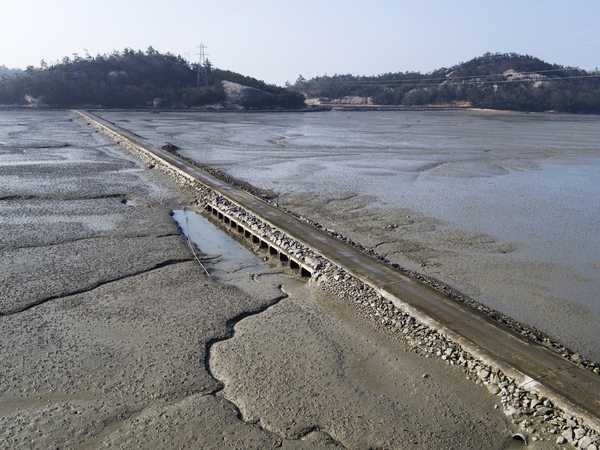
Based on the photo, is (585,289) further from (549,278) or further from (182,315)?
(182,315)

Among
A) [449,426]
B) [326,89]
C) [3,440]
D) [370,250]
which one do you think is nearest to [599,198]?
[370,250]

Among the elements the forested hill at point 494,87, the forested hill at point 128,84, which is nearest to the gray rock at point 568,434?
the forested hill at point 128,84

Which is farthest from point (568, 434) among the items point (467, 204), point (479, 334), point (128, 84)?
point (128, 84)

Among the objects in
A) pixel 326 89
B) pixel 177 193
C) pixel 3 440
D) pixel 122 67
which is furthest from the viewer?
pixel 326 89

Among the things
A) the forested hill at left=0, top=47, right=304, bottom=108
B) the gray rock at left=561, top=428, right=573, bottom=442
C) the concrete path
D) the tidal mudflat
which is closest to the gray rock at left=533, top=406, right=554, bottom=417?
the concrete path

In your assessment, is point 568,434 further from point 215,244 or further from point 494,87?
point 494,87

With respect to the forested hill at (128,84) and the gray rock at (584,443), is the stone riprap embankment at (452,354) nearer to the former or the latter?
the gray rock at (584,443)
